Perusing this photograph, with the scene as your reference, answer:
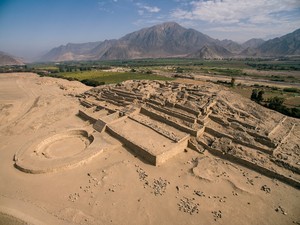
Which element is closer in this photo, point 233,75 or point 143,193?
point 143,193

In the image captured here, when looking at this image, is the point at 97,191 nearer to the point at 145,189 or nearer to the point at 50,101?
the point at 145,189

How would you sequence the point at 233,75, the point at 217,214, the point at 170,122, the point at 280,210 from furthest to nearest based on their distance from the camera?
the point at 233,75, the point at 170,122, the point at 280,210, the point at 217,214

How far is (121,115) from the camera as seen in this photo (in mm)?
22500

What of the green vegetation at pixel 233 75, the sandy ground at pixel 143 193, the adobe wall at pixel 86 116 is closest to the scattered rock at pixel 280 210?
the sandy ground at pixel 143 193

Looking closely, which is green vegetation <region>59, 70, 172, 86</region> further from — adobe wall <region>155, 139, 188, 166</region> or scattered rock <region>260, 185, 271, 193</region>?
scattered rock <region>260, 185, 271, 193</region>

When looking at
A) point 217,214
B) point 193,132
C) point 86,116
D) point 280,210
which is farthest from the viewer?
point 86,116

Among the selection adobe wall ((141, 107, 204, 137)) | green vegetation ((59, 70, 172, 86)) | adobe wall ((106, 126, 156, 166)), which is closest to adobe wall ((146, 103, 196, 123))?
adobe wall ((141, 107, 204, 137))

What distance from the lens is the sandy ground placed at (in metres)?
10.9

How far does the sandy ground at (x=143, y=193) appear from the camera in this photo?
35.9 ft

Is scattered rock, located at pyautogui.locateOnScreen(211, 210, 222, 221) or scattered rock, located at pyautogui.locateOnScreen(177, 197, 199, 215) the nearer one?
scattered rock, located at pyautogui.locateOnScreen(211, 210, 222, 221)

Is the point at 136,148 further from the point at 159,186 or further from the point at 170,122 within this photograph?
the point at 170,122

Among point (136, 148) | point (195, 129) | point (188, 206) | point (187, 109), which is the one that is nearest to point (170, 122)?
point (187, 109)

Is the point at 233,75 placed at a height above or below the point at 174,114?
below

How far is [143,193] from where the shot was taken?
12.5 m
